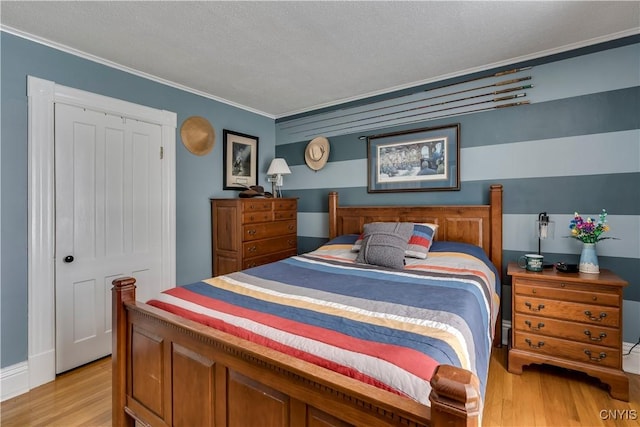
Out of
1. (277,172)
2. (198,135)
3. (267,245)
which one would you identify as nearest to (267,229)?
(267,245)

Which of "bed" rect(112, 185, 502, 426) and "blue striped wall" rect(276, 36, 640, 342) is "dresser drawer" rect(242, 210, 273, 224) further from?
"blue striped wall" rect(276, 36, 640, 342)

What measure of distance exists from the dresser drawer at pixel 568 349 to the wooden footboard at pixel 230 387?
1981 mm

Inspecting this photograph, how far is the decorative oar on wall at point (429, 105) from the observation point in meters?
2.67

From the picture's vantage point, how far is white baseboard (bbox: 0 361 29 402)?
6.69 feet

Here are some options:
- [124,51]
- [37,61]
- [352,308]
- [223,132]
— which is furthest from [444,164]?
[37,61]

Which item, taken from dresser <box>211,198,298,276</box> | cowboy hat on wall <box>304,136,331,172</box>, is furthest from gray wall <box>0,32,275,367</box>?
cowboy hat on wall <box>304,136,331,172</box>

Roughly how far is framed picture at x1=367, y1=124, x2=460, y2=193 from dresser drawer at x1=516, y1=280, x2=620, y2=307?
1053 mm

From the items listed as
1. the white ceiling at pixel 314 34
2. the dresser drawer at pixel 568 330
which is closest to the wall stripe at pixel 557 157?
the white ceiling at pixel 314 34

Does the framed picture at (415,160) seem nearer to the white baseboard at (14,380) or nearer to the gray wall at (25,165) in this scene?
the gray wall at (25,165)

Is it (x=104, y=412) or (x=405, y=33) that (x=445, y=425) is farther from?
(x=405, y=33)

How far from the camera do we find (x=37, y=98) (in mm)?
2172

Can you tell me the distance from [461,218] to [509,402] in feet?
4.73

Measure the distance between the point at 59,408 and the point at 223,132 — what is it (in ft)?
8.88

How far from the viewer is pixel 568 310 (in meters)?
2.07
